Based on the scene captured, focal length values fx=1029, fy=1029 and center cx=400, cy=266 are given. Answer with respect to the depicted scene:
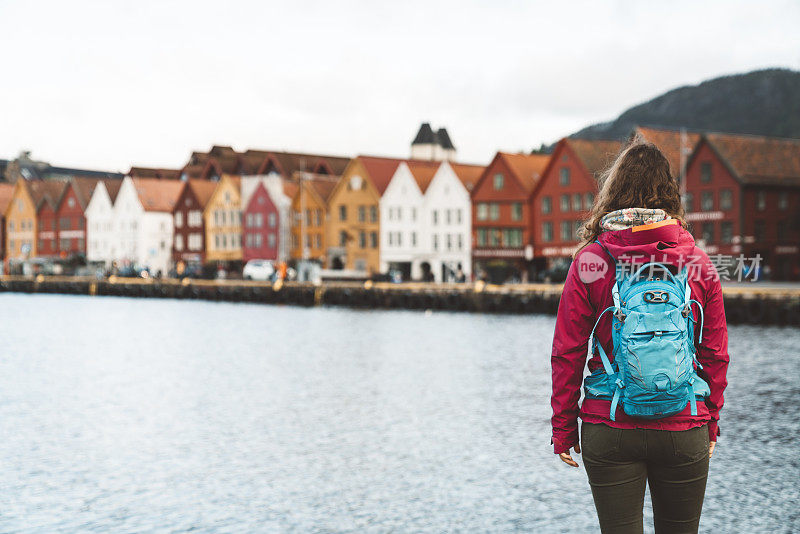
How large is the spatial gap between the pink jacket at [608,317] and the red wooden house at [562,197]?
8584cm

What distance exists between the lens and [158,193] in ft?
451

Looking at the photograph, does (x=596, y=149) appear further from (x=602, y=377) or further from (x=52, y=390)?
(x=602, y=377)

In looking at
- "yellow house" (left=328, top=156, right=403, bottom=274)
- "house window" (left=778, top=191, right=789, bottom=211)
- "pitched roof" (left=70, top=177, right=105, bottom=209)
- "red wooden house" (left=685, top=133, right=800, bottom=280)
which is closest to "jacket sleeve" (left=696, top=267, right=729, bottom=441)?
"red wooden house" (left=685, top=133, right=800, bottom=280)

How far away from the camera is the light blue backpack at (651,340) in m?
5.05

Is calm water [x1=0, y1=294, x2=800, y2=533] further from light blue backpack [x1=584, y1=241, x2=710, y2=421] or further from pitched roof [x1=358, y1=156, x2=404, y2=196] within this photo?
pitched roof [x1=358, y1=156, x2=404, y2=196]

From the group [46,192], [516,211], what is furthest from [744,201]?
[46,192]

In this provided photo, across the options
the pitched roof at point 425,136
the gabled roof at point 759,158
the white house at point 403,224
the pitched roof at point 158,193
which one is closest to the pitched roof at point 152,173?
the pitched roof at point 158,193

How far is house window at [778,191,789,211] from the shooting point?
8650 centimetres

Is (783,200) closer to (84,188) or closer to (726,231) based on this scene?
(726,231)

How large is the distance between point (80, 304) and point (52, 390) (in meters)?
63.1

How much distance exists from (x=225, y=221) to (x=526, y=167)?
4046 cm

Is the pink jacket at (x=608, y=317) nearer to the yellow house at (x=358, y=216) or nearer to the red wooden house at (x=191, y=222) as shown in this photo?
the yellow house at (x=358, y=216)

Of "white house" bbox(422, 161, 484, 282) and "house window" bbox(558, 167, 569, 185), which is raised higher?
"house window" bbox(558, 167, 569, 185)

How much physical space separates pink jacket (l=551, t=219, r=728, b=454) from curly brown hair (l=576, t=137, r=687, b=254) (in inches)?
5.1
